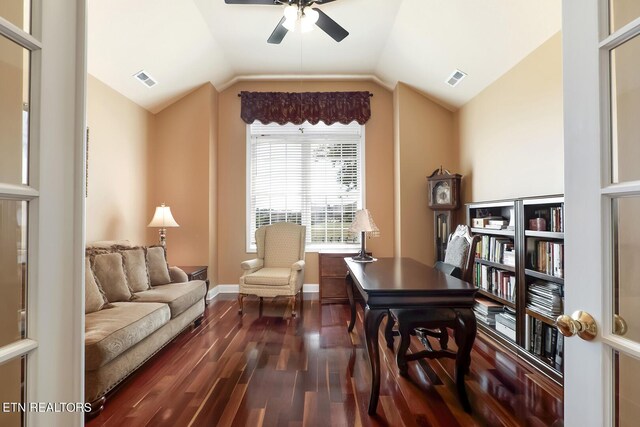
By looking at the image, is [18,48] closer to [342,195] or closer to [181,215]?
[181,215]

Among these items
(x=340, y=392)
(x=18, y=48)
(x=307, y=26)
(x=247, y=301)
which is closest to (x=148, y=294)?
(x=247, y=301)

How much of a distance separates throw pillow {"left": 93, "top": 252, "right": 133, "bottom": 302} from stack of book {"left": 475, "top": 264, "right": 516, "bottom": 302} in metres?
3.38

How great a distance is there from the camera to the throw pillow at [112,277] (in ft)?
7.91

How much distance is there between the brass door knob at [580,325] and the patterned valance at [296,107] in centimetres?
404

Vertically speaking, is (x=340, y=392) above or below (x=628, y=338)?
below

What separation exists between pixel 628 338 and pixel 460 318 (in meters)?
1.23

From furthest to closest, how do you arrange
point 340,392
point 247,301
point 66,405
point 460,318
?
point 247,301
point 340,392
point 460,318
point 66,405

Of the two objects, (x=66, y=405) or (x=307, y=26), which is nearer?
(x=66, y=405)

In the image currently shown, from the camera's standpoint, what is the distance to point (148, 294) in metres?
2.64

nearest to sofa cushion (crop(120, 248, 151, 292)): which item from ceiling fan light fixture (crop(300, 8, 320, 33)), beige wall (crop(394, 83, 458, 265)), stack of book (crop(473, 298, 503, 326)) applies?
ceiling fan light fixture (crop(300, 8, 320, 33))

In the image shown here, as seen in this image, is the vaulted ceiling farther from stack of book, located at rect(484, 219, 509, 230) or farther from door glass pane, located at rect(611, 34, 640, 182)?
door glass pane, located at rect(611, 34, 640, 182)

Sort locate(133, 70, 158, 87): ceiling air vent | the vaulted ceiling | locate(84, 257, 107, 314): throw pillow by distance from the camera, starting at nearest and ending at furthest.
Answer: locate(84, 257, 107, 314): throw pillow
the vaulted ceiling
locate(133, 70, 158, 87): ceiling air vent

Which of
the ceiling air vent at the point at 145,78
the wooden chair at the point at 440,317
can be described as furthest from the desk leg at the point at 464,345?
the ceiling air vent at the point at 145,78

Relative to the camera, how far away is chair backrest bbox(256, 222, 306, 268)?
3953 millimetres
